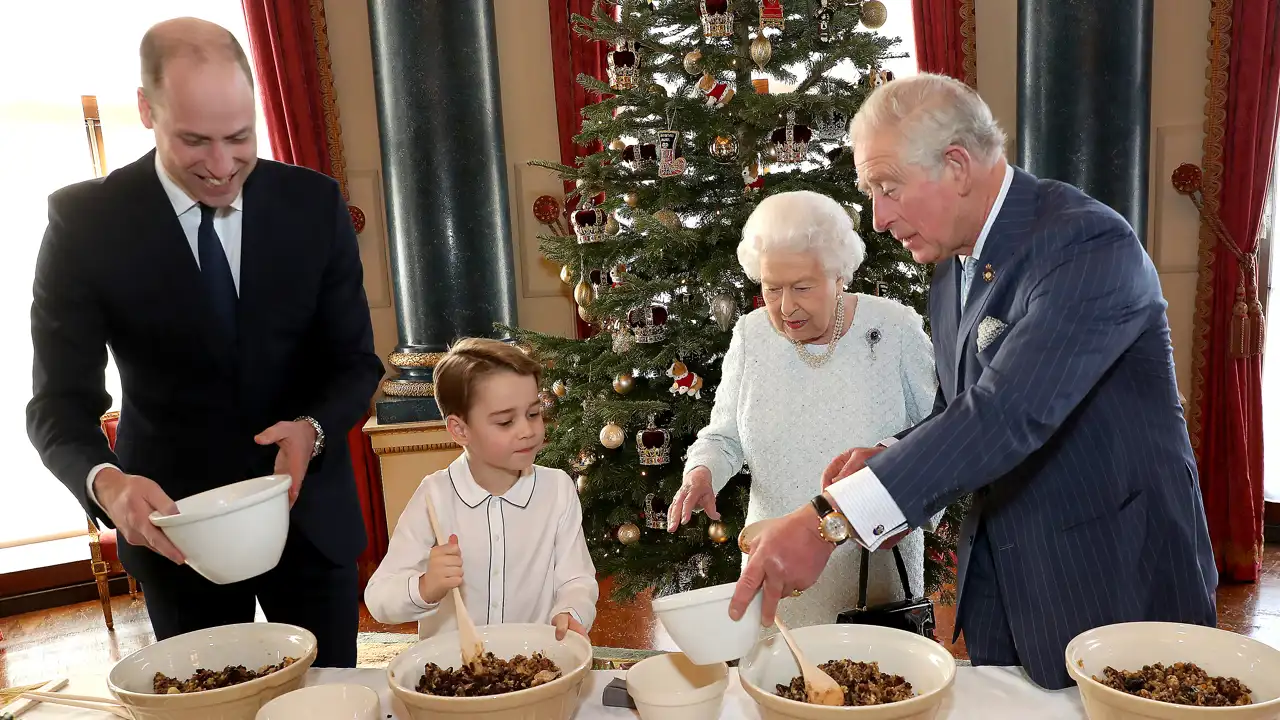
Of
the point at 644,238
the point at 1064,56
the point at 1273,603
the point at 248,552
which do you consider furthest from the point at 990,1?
the point at 248,552

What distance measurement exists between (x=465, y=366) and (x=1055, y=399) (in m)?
1.11

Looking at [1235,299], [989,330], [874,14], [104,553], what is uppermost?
[874,14]

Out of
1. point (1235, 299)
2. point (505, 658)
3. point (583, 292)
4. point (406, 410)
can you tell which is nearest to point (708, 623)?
point (505, 658)

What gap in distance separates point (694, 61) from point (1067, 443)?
2.14 meters

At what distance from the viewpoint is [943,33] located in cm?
484

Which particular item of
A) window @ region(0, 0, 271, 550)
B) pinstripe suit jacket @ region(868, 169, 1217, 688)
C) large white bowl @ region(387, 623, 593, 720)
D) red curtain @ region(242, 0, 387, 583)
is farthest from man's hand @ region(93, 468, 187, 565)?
window @ region(0, 0, 271, 550)

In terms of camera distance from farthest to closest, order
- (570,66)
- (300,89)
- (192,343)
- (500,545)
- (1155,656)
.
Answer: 1. (570,66)
2. (300,89)
3. (500,545)
4. (192,343)
5. (1155,656)

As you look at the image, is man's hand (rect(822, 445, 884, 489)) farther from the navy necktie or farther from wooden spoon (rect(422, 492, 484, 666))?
the navy necktie

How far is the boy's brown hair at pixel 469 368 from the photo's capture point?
78.2 inches

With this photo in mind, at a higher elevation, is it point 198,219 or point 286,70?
point 286,70

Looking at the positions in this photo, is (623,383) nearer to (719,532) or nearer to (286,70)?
(719,532)

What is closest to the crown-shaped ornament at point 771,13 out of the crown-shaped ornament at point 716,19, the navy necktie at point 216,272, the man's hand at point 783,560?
the crown-shaped ornament at point 716,19

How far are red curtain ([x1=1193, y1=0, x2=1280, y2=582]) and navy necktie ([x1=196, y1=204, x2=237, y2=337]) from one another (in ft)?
14.4

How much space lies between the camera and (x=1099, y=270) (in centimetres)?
143
